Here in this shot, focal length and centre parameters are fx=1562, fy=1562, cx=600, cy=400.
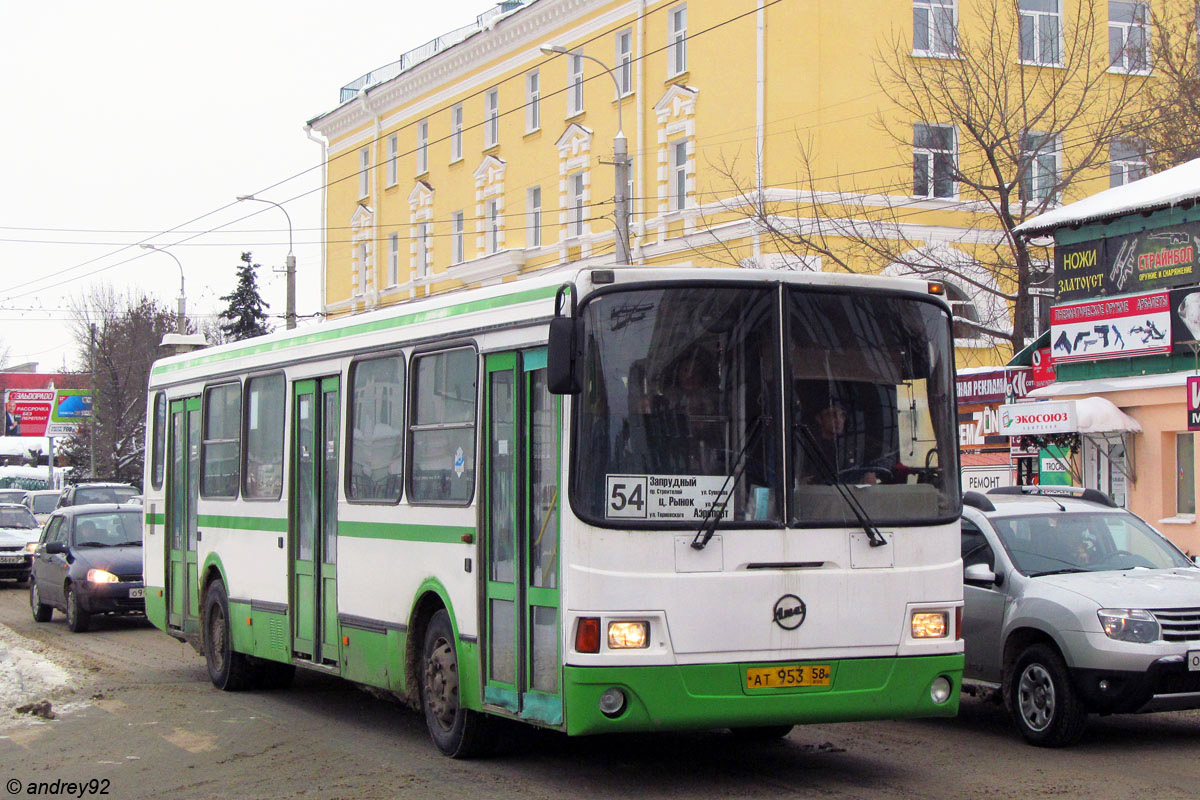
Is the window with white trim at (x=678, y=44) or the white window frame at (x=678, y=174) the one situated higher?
the window with white trim at (x=678, y=44)

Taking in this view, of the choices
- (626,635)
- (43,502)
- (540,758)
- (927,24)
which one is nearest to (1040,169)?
(927,24)

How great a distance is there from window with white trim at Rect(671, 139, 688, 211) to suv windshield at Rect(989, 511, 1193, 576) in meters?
27.3

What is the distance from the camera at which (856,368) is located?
28.3ft

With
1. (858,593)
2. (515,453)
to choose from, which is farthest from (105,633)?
(858,593)

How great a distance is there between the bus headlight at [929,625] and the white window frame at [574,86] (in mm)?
34658

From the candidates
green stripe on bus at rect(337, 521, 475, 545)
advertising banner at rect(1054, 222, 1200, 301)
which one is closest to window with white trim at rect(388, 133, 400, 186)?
advertising banner at rect(1054, 222, 1200, 301)

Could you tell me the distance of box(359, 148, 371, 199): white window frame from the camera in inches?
2165

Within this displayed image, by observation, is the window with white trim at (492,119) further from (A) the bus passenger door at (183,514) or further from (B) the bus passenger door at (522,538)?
(B) the bus passenger door at (522,538)

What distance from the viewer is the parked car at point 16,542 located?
28219 millimetres

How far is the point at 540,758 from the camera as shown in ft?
31.7

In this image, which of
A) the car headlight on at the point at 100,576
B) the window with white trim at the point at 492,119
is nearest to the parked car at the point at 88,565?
the car headlight on at the point at 100,576

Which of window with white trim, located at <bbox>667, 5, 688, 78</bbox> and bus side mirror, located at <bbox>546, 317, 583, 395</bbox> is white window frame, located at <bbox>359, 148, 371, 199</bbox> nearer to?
window with white trim, located at <bbox>667, 5, 688, 78</bbox>

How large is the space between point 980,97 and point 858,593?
24392 millimetres

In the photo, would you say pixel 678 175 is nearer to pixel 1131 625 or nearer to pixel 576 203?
pixel 576 203
